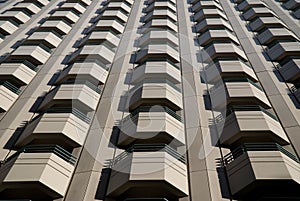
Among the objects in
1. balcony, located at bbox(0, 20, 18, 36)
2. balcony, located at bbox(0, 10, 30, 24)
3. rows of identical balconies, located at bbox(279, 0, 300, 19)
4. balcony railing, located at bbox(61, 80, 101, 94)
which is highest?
rows of identical balconies, located at bbox(279, 0, 300, 19)

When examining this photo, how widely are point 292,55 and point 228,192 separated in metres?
13.7

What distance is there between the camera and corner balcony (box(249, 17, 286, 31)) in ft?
87.6

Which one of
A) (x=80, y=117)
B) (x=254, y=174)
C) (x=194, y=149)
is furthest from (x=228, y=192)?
(x=80, y=117)

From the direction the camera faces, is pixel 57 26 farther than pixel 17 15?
No

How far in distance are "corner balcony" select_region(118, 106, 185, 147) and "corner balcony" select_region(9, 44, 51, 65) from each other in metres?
10.7

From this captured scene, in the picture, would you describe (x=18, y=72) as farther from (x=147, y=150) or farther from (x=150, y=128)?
(x=147, y=150)

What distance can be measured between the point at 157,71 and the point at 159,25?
954cm

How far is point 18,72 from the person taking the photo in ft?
67.5

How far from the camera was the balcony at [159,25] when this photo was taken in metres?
28.0

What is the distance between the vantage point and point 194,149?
14789 mm

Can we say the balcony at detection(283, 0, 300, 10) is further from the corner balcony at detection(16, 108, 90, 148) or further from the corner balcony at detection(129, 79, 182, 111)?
the corner balcony at detection(16, 108, 90, 148)

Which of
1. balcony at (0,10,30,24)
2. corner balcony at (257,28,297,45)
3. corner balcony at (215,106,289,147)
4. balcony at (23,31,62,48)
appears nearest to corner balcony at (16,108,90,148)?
corner balcony at (215,106,289,147)

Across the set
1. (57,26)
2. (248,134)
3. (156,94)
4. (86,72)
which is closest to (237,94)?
(248,134)

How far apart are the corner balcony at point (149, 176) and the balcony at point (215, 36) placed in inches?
563
